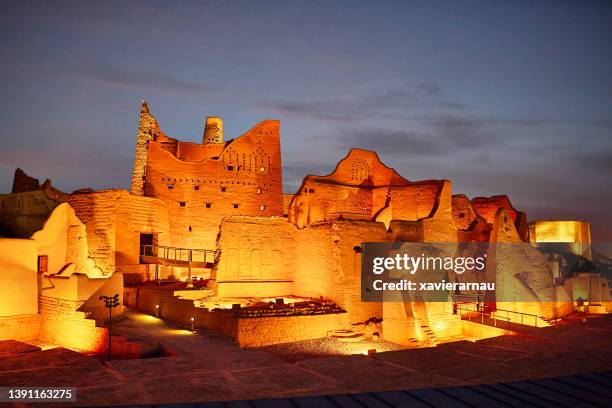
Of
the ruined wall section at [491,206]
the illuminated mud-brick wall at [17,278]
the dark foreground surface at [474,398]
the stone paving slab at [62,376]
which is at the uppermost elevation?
the ruined wall section at [491,206]

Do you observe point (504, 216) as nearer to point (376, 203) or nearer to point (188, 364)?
point (376, 203)

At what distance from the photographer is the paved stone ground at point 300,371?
26.7 feet

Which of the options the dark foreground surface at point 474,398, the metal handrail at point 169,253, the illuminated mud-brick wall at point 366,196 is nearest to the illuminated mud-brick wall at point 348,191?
the illuminated mud-brick wall at point 366,196

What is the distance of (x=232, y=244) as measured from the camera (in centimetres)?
2203

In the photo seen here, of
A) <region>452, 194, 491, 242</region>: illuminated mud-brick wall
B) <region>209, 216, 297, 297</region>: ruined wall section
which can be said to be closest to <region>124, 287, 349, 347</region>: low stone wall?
<region>209, 216, 297, 297</region>: ruined wall section

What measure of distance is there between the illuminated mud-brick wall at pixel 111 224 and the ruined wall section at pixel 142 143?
181 inches

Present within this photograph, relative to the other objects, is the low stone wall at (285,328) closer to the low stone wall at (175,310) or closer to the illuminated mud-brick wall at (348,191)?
the low stone wall at (175,310)

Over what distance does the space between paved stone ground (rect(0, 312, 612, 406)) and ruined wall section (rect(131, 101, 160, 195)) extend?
649 inches

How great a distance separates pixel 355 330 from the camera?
19.4 m

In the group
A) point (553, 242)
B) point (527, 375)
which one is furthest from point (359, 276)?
point (553, 242)

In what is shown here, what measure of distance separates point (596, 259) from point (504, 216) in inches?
831

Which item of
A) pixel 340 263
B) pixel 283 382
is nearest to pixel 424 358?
pixel 283 382

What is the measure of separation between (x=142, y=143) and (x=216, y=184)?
4.83 m

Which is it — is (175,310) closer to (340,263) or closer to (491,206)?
(340,263)
